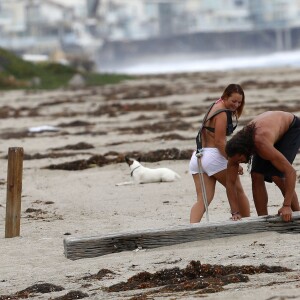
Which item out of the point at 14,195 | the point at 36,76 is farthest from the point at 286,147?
the point at 36,76

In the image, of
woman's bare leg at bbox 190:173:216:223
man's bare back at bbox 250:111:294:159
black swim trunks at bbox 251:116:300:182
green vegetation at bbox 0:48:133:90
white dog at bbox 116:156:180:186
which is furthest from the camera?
green vegetation at bbox 0:48:133:90

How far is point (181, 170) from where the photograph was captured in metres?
13.2

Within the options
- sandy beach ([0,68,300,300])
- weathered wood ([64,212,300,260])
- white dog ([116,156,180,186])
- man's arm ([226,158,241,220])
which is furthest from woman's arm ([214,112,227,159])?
white dog ([116,156,180,186])

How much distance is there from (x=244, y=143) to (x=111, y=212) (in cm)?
282

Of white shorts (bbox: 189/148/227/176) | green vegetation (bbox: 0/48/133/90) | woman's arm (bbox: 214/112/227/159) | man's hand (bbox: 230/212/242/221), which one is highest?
green vegetation (bbox: 0/48/133/90)

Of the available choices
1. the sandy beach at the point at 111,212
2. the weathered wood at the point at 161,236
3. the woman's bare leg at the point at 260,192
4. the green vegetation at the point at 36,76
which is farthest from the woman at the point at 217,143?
the green vegetation at the point at 36,76

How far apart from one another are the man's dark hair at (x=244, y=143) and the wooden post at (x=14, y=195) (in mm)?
2117

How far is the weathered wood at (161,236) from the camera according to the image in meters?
7.96

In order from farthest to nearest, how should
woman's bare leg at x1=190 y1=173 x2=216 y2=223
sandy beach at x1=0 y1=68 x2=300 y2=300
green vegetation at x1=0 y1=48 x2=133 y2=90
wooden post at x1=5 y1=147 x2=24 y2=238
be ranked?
green vegetation at x1=0 y1=48 x2=133 y2=90
wooden post at x1=5 y1=147 x2=24 y2=238
woman's bare leg at x1=190 y1=173 x2=216 y2=223
sandy beach at x1=0 y1=68 x2=300 y2=300

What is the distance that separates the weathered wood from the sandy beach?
54 millimetres

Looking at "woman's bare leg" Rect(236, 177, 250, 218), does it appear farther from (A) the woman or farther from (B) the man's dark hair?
(B) the man's dark hair

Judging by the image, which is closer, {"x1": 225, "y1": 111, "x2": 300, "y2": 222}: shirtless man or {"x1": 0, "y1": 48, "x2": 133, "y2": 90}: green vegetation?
{"x1": 225, "y1": 111, "x2": 300, "y2": 222}: shirtless man

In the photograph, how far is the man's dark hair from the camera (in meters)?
7.92

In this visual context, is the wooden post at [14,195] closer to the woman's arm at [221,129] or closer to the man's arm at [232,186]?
the woman's arm at [221,129]
